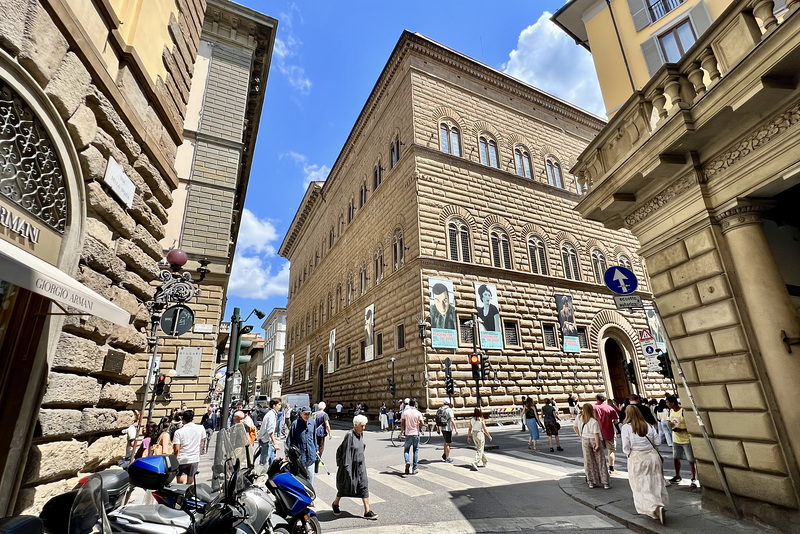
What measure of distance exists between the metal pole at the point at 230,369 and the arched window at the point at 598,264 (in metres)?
22.1

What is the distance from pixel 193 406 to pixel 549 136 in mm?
25379

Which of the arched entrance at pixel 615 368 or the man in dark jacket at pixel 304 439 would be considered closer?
the man in dark jacket at pixel 304 439

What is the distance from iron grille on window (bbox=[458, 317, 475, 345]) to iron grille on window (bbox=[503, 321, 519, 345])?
200cm

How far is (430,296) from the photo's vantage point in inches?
699

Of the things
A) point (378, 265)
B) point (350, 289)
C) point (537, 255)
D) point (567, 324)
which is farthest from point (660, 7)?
point (350, 289)

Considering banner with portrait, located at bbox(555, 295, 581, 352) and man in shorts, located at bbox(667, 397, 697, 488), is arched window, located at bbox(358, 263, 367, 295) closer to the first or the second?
banner with portrait, located at bbox(555, 295, 581, 352)

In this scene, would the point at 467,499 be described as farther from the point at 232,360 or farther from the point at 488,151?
the point at 488,151

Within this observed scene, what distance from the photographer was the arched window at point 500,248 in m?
20.6

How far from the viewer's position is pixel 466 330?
59.9 feet

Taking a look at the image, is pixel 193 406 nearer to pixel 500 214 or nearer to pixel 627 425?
pixel 627 425

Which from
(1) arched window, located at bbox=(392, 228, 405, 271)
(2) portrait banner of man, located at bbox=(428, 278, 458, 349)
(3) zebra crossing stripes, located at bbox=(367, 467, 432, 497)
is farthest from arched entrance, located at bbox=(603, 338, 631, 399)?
(3) zebra crossing stripes, located at bbox=(367, 467, 432, 497)

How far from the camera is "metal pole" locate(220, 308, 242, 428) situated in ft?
21.5

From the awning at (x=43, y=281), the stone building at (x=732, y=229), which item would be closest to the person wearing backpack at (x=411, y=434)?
the stone building at (x=732, y=229)

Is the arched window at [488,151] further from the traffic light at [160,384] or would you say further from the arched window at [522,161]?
the traffic light at [160,384]
